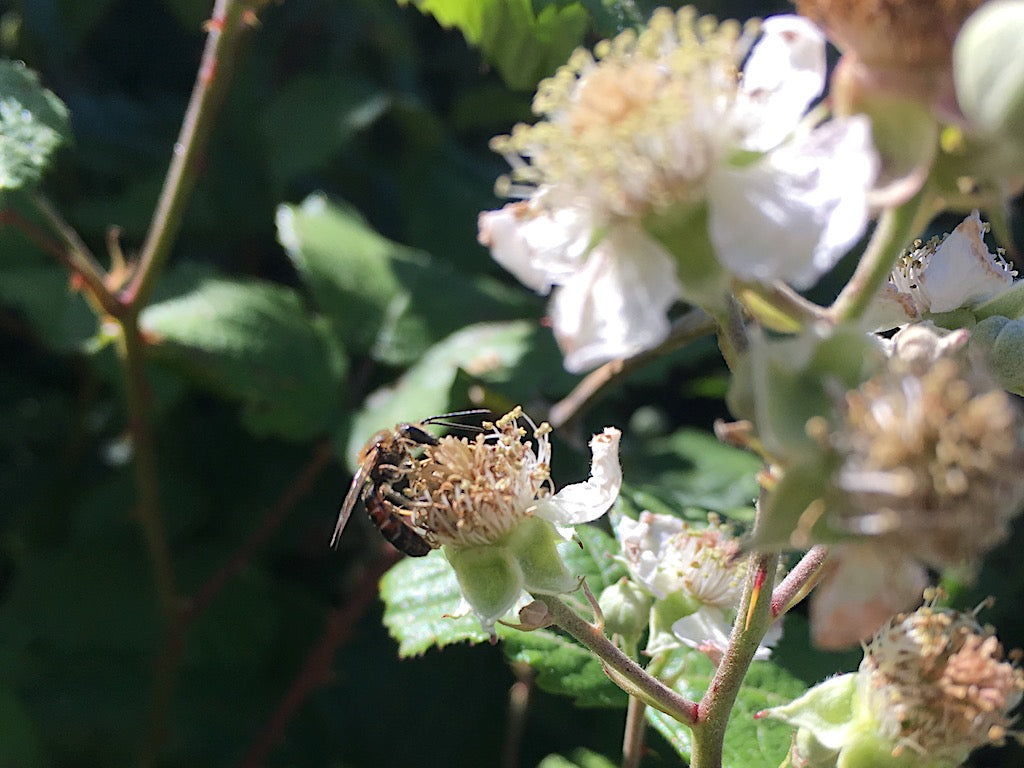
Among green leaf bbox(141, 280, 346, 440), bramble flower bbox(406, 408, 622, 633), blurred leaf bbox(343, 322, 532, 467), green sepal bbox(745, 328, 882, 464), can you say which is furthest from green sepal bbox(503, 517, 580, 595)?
green leaf bbox(141, 280, 346, 440)

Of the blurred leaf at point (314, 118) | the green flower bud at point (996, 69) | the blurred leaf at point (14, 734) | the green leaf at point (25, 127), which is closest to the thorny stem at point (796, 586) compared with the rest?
the green flower bud at point (996, 69)

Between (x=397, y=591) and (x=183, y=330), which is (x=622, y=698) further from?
(x=183, y=330)

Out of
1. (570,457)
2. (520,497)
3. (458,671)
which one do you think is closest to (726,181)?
(520,497)

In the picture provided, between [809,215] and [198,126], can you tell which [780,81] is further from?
[198,126]

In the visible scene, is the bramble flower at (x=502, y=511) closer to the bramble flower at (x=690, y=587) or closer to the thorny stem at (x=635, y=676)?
the thorny stem at (x=635, y=676)

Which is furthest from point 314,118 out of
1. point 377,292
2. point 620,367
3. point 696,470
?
point 696,470
